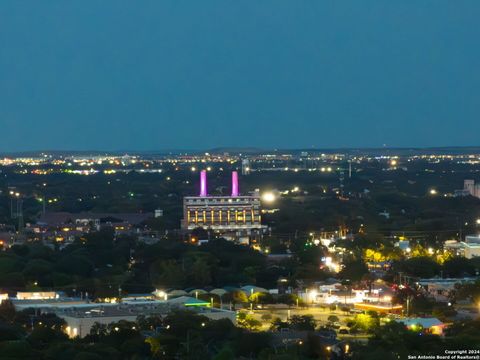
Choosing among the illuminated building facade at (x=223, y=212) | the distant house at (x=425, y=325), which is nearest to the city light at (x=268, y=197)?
the illuminated building facade at (x=223, y=212)

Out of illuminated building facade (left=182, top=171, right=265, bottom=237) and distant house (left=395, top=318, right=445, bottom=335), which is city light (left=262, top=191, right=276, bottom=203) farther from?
distant house (left=395, top=318, right=445, bottom=335)

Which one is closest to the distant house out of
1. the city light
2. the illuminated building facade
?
the illuminated building facade

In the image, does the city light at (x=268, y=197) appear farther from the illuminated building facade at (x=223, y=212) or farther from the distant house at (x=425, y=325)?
the distant house at (x=425, y=325)

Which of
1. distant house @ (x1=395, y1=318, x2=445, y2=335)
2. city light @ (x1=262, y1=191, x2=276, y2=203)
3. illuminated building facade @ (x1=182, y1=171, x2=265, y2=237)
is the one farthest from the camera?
city light @ (x1=262, y1=191, x2=276, y2=203)

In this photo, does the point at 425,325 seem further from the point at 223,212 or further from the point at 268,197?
the point at 268,197

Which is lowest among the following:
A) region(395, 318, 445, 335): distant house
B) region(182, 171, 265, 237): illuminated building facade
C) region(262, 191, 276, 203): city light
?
region(395, 318, 445, 335): distant house

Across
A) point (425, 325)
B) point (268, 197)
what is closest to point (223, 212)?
point (268, 197)

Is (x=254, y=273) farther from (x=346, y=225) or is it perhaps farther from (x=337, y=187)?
(x=337, y=187)

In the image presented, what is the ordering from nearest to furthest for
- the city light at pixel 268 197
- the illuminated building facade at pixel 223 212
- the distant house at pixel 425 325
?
the distant house at pixel 425 325 → the illuminated building facade at pixel 223 212 → the city light at pixel 268 197

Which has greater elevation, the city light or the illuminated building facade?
the city light

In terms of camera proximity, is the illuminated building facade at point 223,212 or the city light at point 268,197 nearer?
the illuminated building facade at point 223,212
